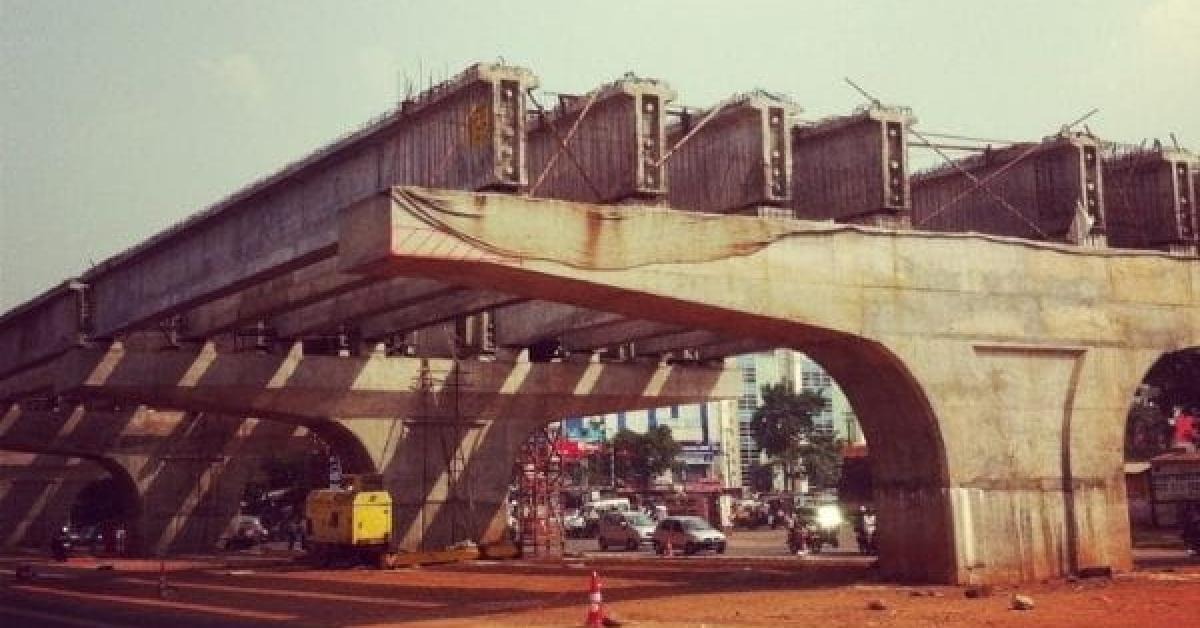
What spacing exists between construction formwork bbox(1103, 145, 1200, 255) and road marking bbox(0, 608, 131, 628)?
27155 mm

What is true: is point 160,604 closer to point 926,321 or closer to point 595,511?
point 926,321

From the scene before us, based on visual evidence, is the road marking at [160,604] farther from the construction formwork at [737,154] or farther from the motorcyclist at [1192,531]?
the motorcyclist at [1192,531]

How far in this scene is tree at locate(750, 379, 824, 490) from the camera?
121m

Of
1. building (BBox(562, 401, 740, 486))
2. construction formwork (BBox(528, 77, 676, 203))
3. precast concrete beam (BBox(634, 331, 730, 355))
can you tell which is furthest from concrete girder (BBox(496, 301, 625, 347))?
building (BBox(562, 401, 740, 486))

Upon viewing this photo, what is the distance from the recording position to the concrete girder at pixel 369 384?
4062 cm

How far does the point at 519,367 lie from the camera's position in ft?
155

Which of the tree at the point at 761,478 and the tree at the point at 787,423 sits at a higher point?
the tree at the point at 787,423

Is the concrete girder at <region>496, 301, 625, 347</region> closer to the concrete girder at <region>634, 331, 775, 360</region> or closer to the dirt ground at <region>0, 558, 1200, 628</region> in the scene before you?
the concrete girder at <region>634, 331, 775, 360</region>

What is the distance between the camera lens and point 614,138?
24.9 meters

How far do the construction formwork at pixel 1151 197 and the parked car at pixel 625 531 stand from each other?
2632 cm

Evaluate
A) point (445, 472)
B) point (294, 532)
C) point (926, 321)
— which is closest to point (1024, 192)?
point (926, 321)

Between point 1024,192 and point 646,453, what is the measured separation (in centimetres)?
9241

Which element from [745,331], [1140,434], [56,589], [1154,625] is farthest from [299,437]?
[1140,434]

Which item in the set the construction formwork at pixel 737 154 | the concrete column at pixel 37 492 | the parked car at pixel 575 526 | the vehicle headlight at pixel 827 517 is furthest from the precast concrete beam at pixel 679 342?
the concrete column at pixel 37 492
